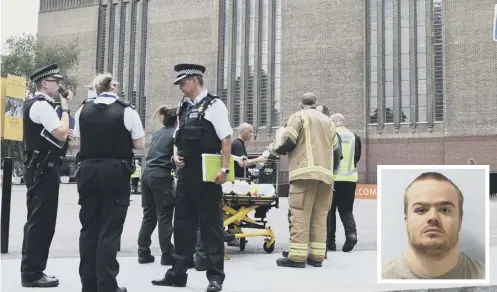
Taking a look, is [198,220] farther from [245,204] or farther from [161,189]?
[245,204]

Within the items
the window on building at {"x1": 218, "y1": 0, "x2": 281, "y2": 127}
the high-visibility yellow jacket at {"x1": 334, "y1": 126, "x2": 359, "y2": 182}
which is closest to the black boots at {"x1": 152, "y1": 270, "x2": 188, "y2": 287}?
the high-visibility yellow jacket at {"x1": 334, "y1": 126, "x2": 359, "y2": 182}

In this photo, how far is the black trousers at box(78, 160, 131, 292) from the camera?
4.50 meters

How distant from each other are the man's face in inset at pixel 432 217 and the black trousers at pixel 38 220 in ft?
10.5

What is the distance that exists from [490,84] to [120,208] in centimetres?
3745

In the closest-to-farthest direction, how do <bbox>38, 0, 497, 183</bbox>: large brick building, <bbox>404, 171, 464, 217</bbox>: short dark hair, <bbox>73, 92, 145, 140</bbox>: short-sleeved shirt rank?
1. <bbox>404, 171, 464, 217</bbox>: short dark hair
2. <bbox>73, 92, 145, 140</bbox>: short-sleeved shirt
3. <bbox>38, 0, 497, 183</bbox>: large brick building

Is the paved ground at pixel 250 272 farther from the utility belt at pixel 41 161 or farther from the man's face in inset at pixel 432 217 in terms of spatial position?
the utility belt at pixel 41 161

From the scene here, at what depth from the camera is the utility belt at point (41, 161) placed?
5.15 metres

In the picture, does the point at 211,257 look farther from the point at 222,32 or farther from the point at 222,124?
the point at 222,32

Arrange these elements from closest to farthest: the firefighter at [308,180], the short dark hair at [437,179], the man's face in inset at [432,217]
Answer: the man's face in inset at [432,217]
the short dark hair at [437,179]
the firefighter at [308,180]

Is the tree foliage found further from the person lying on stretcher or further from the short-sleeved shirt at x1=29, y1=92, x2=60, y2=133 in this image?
the short-sleeved shirt at x1=29, y1=92, x2=60, y2=133

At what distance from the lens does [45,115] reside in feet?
16.8

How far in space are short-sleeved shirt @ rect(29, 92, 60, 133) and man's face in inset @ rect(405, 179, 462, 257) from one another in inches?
125

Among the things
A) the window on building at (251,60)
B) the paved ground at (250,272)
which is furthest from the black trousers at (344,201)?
the window on building at (251,60)

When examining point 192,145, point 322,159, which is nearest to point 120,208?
point 192,145
